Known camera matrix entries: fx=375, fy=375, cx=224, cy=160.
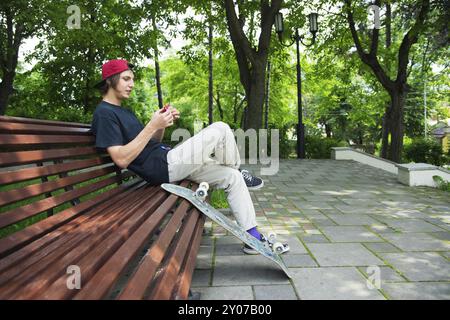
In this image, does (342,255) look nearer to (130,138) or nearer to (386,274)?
(386,274)

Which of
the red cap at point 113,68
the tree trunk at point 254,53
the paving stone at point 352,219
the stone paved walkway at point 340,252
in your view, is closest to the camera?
the stone paved walkway at point 340,252

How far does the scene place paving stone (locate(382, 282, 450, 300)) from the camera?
2490 millimetres

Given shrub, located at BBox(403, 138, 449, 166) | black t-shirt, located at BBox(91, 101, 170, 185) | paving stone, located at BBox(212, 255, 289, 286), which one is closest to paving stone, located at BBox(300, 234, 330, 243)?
paving stone, located at BBox(212, 255, 289, 286)

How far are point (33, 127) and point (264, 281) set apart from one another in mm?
1895

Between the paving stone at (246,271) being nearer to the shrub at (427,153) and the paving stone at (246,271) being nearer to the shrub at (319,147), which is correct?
the shrub at (319,147)

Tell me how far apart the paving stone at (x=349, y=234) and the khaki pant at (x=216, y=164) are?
1.26m

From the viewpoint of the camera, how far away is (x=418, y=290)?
2.60 m

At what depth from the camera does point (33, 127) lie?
7.61 feet

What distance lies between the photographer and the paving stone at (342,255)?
3160 mm

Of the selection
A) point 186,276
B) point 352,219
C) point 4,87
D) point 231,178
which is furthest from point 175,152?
point 4,87

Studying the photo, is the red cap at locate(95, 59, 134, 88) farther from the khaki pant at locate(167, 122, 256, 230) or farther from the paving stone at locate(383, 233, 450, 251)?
the paving stone at locate(383, 233, 450, 251)

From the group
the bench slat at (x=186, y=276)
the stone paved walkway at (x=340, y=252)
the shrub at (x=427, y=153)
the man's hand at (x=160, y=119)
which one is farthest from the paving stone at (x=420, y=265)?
the shrub at (x=427, y=153)

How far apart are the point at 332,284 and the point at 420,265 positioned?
910mm

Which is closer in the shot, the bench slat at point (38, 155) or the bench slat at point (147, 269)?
the bench slat at point (147, 269)
